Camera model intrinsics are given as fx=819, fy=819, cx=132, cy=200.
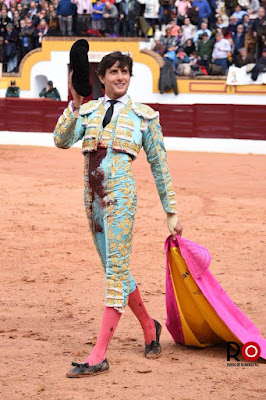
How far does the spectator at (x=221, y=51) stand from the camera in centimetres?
1678

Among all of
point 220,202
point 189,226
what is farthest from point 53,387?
point 220,202

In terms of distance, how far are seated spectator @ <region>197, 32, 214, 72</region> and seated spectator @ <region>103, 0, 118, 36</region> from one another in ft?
7.72

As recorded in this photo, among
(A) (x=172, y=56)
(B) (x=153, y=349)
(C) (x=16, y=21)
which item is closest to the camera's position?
(B) (x=153, y=349)

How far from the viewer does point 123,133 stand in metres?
3.72

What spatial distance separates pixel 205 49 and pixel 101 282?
12.0 meters

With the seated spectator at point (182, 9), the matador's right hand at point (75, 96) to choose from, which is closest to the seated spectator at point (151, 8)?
the seated spectator at point (182, 9)

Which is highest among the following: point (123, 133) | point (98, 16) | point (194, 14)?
point (194, 14)

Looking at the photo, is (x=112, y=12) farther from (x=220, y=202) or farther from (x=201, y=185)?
(x=220, y=202)

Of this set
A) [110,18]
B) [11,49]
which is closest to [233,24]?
[110,18]

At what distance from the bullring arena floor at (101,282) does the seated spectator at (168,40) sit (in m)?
6.34

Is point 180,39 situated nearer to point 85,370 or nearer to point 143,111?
point 143,111

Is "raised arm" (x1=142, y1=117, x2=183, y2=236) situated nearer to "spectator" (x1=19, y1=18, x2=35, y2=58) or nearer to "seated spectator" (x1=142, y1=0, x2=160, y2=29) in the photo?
Answer: "seated spectator" (x1=142, y1=0, x2=160, y2=29)

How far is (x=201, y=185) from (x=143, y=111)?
7.33 metres

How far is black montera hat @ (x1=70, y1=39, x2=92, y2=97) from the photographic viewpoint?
3.53m
